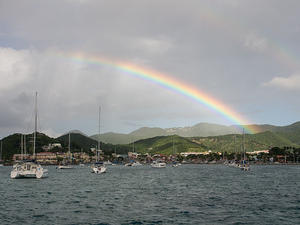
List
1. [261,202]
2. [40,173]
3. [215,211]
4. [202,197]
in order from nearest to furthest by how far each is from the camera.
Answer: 1. [215,211]
2. [261,202]
3. [202,197]
4. [40,173]

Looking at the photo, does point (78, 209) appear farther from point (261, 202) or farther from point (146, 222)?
point (261, 202)

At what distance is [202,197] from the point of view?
56.1m

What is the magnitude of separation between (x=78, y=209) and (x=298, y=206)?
29.5m

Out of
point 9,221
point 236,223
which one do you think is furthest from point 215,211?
point 9,221

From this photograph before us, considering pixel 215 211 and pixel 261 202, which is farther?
pixel 261 202

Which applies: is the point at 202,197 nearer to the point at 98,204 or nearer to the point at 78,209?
the point at 98,204

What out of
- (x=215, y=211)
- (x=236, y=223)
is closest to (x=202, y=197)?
(x=215, y=211)

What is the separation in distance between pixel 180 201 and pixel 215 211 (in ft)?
33.1

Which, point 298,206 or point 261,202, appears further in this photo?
point 261,202

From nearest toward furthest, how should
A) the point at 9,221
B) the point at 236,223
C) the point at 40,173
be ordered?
the point at 236,223 < the point at 9,221 < the point at 40,173

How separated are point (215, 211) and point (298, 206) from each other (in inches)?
520

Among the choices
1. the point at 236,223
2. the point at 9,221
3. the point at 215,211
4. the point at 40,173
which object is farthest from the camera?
the point at 40,173

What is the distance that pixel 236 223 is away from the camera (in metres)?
34.8

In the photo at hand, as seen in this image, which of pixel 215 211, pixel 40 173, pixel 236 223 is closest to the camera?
pixel 236 223
